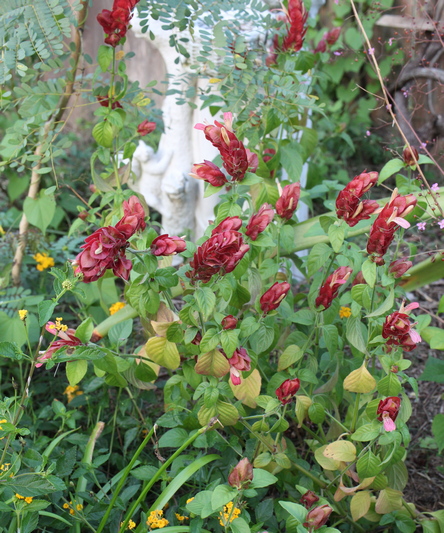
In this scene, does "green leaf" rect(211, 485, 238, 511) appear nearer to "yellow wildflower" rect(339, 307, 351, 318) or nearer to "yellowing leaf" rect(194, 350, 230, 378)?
"yellowing leaf" rect(194, 350, 230, 378)

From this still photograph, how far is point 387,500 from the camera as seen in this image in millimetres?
1303

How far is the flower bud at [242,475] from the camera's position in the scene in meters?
1.08

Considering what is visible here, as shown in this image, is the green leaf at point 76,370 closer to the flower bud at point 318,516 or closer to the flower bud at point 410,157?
→ the flower bud at point 318,516

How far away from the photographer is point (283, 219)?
4.35 feet

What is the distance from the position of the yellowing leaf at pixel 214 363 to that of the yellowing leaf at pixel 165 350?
10 centimetres

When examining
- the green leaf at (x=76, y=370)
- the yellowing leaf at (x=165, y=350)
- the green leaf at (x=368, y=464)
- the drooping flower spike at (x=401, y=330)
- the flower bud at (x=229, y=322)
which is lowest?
the green leaf at (x=368, y=464)

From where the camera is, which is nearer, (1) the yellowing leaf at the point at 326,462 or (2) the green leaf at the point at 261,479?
(2) the green leaf at the point at 261,479

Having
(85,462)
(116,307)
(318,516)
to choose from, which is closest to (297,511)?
(318,516)

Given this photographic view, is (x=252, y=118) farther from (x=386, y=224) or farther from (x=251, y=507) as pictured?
(x=251, y=507)

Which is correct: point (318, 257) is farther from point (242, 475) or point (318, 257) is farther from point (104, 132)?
point (104, 132)

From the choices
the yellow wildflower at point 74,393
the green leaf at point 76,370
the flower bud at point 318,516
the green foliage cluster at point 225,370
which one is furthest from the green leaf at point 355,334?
the yellow wildflower at point 74,393

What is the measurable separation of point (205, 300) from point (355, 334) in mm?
378

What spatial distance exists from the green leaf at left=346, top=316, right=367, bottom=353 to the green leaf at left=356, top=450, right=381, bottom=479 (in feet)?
0.71

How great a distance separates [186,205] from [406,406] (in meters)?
1.50
